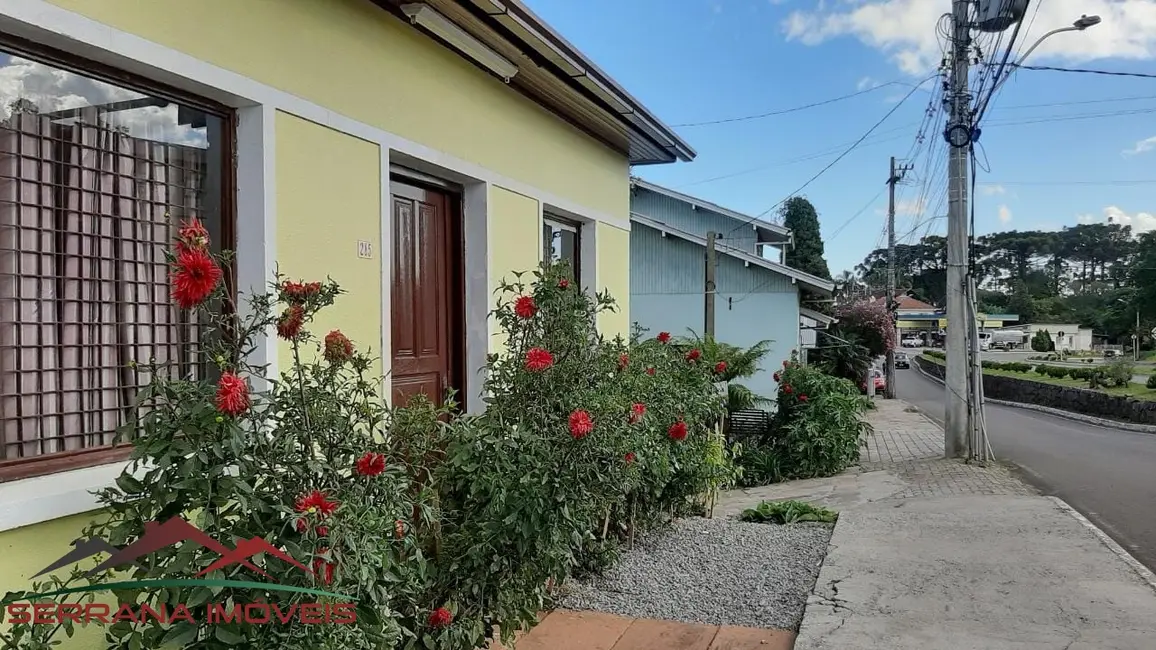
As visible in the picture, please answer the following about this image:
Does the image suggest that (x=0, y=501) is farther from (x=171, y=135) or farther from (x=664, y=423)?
(x=664, y=423)

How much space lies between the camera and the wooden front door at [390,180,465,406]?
4.74 meters

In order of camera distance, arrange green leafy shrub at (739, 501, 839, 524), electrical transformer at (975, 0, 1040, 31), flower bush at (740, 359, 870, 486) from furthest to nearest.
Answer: flower bush at (740, 359, 870, 486) → electrical transformer at (975, 0, 1040, 31) → green leafy shrub at (739, 501, 839, 524)

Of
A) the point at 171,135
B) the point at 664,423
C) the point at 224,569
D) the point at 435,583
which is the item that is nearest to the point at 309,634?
the point at 224,569

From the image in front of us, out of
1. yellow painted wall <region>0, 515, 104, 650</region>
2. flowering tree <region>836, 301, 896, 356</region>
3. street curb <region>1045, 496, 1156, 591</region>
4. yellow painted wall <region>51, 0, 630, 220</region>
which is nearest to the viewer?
yellow painted wall <region>0, 515, 104, 650</region>

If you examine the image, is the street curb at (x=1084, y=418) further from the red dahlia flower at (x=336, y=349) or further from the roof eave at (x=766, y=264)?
the red dahlia flower at (x=336, y=349)

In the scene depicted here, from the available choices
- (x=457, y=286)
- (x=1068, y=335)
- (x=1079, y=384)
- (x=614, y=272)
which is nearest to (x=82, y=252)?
(x=457, y=286)

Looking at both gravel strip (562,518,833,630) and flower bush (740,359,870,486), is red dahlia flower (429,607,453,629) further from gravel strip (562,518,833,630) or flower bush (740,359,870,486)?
flower bush (740,359,870,486)

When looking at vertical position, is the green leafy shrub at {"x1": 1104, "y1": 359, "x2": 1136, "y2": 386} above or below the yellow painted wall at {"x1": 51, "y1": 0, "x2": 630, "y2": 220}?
below

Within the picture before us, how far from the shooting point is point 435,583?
11.1 ft

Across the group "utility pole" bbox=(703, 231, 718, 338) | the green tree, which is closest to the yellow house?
"utility pole" bbox=(703, 231, 718, 338)

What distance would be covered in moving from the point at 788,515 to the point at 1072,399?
60.7ft

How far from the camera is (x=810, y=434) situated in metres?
10.9

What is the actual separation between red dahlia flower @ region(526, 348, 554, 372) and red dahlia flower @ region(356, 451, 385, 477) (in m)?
1.10
